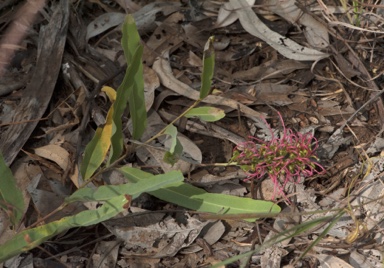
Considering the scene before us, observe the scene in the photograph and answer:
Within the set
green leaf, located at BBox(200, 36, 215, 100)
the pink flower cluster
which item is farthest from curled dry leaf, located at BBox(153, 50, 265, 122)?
green leaf, located at BBox(200, 36, 215, 100)

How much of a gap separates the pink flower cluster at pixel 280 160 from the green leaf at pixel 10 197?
56 centimetres

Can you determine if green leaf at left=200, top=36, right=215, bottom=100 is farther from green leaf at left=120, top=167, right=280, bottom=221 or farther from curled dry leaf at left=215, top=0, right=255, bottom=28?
curled dry leaf at left=215, top=0, right=255, bottom=28

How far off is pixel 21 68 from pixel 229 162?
2.52 ft

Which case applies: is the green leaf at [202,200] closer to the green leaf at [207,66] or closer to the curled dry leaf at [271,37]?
the green leaf at [207,66]

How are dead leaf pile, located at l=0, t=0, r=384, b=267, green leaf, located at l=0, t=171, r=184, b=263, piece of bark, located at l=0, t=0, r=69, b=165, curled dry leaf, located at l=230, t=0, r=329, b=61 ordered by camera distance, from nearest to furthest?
green leaf, located at l=0, t=171, r=184, b=263 < dead leaf pile, located at l=0, t=0, r=384, b=267 < piece of bark, located at l=0, t=0, r=69, b=165 < curled dry leaf, located at l=230, t=0, r=329, b=61

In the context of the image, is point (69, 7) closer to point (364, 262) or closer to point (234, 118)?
point (234, 118)

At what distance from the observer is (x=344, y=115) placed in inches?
77.0

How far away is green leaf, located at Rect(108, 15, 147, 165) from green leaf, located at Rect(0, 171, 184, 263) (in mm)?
165

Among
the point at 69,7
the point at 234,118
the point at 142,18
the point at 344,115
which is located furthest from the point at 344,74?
the point at 69,7

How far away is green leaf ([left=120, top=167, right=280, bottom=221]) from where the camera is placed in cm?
165

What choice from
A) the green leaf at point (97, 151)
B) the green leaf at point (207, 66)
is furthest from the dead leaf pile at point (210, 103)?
the green leaf at point (207, 66)

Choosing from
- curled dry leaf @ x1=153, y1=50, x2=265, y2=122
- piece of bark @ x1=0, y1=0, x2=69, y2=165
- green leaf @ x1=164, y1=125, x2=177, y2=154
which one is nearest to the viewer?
green leaf @ x1=164, y1=125, x2=177, y2=154

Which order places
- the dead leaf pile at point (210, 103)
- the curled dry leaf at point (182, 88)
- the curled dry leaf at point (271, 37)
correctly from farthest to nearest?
the curled dry leaf at point (271, 37) < the curled dry leaf at point (182, 88) < the dead leaf pile at point (210, 103)

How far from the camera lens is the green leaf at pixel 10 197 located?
5.01ft
